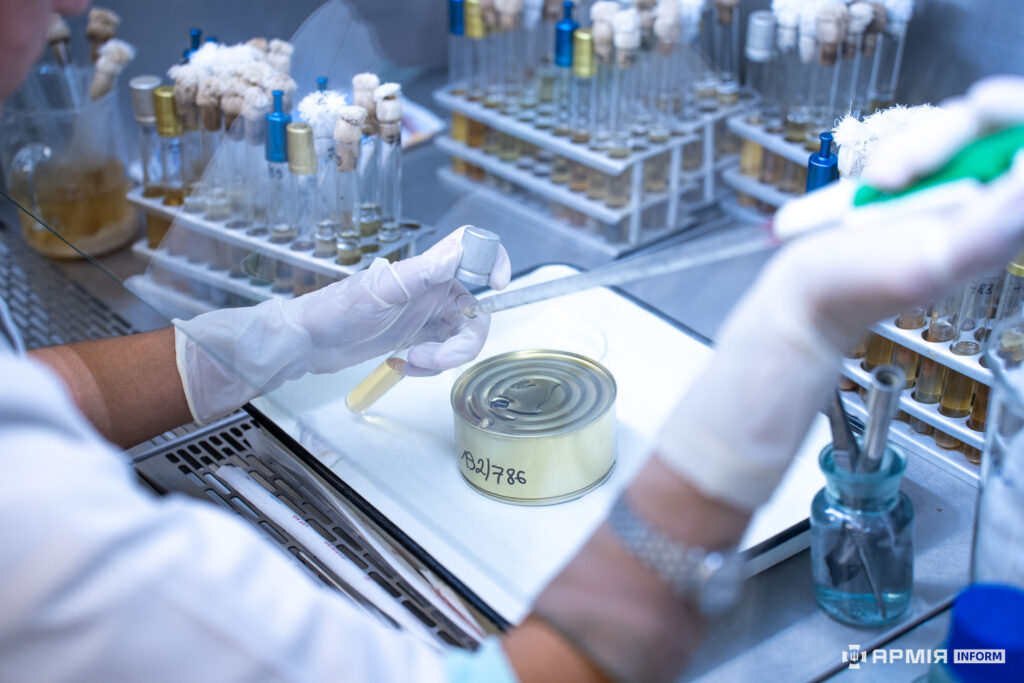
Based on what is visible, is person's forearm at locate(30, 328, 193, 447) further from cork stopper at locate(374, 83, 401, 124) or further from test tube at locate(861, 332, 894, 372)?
test tube at locate(861, 332, 894, 372)

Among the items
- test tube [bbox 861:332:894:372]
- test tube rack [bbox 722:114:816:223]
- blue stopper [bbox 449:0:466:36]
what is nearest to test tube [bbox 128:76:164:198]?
blue stopper [bbox 449:0:466:36]

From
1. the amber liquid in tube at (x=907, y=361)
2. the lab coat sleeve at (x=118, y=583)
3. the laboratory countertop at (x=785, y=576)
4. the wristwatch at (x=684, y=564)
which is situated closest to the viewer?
the lab coat sleeve at (x=118, y=583)

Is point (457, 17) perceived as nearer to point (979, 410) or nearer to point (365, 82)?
point (365, 82)

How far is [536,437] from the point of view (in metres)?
0.87

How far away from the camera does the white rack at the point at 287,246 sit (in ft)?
3.73

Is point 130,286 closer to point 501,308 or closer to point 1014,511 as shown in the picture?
point 501,308

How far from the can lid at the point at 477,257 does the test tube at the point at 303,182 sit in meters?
0.25

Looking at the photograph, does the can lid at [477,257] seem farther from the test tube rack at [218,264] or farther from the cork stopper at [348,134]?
the cork stopper at [348,134]

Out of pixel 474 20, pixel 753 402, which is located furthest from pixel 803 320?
pixel 474 20

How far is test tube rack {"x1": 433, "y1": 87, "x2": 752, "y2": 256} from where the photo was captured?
5.41 ft

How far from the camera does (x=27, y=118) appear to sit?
1630 millimetres

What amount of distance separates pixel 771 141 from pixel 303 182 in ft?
2.57

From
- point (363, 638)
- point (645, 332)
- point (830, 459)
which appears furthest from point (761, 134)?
point (363, 638)

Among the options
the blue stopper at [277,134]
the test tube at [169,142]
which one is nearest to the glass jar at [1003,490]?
the blue stopper at [277,134]
